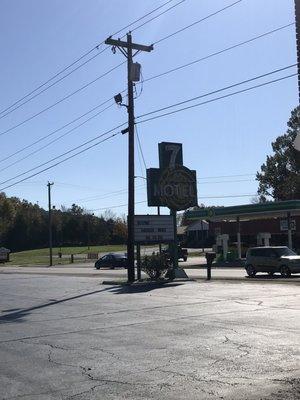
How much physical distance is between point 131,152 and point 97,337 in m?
19.4

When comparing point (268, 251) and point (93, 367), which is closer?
point (93, 367)

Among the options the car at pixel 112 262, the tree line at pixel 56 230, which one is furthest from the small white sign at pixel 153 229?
the tree line at pixel 56 230

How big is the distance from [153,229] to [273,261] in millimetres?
6610

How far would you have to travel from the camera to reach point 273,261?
1266 inches

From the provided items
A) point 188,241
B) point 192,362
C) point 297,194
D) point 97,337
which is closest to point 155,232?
point 97,337

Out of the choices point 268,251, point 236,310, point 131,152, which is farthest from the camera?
point 268,251

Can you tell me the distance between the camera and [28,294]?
24703 mm

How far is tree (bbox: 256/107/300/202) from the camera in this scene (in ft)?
299

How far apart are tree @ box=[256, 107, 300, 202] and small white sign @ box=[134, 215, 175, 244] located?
60458 mm

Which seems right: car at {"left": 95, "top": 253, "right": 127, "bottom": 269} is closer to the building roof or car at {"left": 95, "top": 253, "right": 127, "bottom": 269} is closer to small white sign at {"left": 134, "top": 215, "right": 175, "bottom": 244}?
the building roof

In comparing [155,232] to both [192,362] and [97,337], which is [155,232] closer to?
[97,337]

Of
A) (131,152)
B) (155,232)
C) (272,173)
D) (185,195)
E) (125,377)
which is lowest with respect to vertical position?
(125,377)

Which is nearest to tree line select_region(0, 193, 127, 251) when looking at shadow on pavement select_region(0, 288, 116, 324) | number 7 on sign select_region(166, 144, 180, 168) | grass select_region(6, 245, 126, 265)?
grass select_region(6, 245, 126, 265)

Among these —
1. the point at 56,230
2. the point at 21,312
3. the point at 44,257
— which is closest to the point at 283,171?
the point at 44,257
